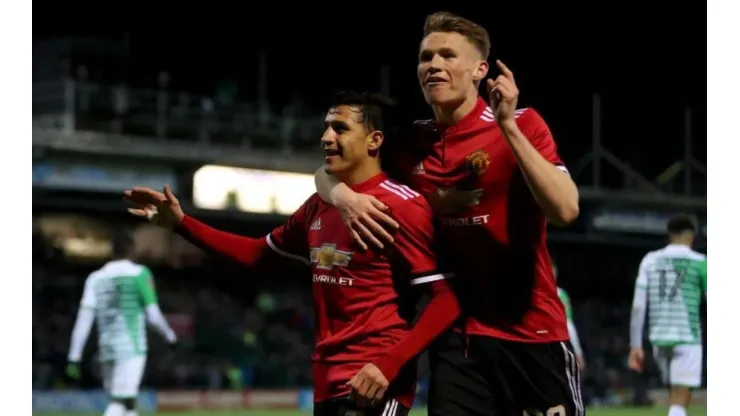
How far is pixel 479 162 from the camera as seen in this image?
405 cm

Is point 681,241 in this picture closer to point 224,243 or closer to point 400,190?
point 224,243

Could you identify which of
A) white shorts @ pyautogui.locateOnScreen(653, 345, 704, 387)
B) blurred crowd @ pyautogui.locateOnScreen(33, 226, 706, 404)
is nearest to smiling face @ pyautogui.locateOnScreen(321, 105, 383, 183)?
white shorts @ pyautogui.locateOnScreen(653, 345, 704, 387)

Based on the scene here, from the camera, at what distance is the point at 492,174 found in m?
4.04

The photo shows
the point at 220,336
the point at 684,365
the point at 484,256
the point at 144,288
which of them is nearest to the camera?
the point at 484,256

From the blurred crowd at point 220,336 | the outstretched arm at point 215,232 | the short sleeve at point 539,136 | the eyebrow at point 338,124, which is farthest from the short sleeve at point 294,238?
the blurred crowd at point 220,336

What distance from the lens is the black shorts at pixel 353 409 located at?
3977mm

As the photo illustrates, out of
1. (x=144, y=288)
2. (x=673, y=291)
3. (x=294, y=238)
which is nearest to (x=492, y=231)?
(x=294, y=238)

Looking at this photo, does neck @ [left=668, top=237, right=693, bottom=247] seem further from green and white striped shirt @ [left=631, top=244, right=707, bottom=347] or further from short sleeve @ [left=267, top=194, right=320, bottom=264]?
short sleeve @ [left=267, top=194, right=320, bottom=264]

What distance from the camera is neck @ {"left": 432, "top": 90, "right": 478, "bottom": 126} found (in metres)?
4.17

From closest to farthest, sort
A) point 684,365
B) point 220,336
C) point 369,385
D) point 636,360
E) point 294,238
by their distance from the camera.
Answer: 1. point 369,385
2. point 294,238
3. point 636,360
4. point 684,365
5. point 220,336

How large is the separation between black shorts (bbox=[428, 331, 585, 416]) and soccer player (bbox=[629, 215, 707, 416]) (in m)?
6.20

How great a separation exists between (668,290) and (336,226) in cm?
695

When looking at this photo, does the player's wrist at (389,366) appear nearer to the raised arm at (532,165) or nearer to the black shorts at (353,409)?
the black shorts at (353,409)

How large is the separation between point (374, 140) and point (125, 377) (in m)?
7.69
